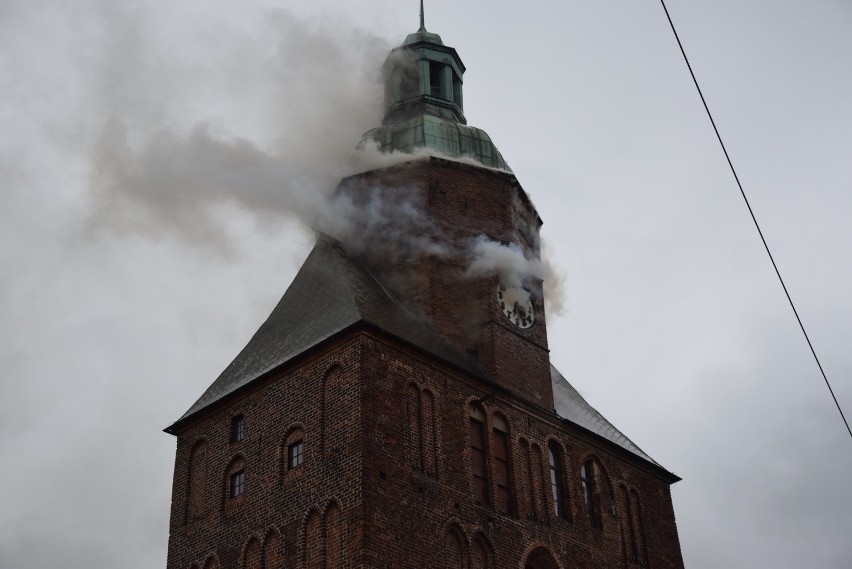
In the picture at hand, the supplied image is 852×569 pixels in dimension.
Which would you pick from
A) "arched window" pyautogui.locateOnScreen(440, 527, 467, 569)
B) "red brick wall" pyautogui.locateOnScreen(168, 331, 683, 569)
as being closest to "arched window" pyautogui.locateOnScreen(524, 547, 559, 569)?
"red brick wall" pyautogui.locateOnScreen(168, 331, 683, 569)

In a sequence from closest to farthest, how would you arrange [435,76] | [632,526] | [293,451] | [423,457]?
[423,457] < [293,451] < [632,526] < [435,76]

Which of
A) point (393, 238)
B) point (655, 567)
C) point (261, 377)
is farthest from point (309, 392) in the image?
point (655, 567)

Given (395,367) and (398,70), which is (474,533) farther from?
(398,70)

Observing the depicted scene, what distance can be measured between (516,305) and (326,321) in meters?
5.79

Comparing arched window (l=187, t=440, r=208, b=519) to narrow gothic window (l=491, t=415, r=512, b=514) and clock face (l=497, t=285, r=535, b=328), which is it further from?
clock face (l=497, t=285, r=535, b=328)

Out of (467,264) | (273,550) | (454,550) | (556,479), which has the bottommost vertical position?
(454,550)

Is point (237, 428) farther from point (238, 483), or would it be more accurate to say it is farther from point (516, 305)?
point (516, 305)

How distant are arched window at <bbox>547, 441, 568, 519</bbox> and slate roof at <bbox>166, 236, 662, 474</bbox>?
39.7 inches

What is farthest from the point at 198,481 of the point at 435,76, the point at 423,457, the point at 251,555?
the point at 435,76

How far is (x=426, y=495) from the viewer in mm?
28328

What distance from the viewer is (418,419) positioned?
29.4 metres

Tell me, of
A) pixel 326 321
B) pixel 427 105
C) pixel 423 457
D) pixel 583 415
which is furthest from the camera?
pixel 427 105

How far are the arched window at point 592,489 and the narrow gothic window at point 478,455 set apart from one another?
12.5ft

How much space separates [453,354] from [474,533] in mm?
4681
